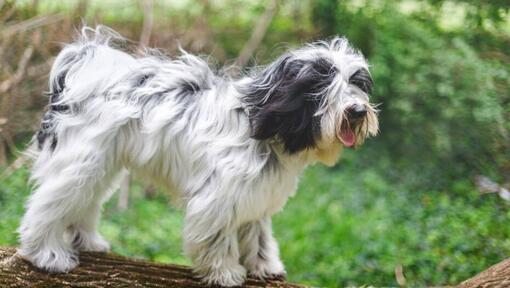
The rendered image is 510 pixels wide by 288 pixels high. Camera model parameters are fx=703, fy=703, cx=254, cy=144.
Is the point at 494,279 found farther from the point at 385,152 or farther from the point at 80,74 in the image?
the point at 385,152

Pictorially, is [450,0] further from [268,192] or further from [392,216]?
[268,192]

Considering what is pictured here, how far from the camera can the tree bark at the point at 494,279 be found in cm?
374

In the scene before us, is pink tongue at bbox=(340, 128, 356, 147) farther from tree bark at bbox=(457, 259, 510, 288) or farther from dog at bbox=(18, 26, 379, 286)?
tree bark at bbox=(457, 259, 510, 288)

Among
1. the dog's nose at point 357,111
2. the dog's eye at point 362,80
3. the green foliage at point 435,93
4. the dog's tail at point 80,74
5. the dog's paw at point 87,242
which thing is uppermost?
the green foliage at point 435,93

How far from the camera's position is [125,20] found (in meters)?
8.01

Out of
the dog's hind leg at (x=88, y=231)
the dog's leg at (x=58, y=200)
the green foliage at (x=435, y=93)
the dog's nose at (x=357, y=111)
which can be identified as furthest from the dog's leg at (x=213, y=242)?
the green foliage at (x=435, y=93)

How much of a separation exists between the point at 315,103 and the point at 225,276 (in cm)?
111

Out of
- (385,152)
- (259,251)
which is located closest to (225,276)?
(259,251)

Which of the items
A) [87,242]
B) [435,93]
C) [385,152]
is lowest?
[87,242]

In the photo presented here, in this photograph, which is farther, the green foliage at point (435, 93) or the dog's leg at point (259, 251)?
the green foliage at point (435, 93)

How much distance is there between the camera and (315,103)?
11.9 ft

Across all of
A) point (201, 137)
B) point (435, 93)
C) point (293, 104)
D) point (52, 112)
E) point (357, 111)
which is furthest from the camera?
point (435, 93)

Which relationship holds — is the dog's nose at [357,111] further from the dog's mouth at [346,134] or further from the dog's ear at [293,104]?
the dog's ear at [293,104]

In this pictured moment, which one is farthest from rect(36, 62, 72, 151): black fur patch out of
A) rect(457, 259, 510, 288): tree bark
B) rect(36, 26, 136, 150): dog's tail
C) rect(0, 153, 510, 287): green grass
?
rect(457, 259, 510, 288): tree bark
